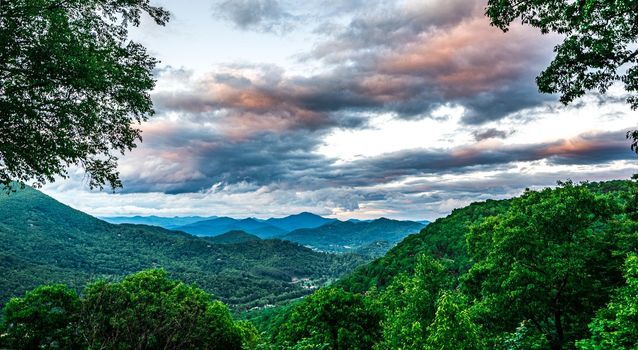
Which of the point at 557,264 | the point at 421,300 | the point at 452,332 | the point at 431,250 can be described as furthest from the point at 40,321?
the point at 431,250

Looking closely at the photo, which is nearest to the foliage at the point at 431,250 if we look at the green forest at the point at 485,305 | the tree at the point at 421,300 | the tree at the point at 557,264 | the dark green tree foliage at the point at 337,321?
the dark green tree foliage at the point at 337,321

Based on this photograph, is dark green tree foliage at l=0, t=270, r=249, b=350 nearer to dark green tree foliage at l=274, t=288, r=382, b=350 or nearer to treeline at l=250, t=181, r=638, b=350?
dark green tree foliage at l=274, t=288, r=382, b=350

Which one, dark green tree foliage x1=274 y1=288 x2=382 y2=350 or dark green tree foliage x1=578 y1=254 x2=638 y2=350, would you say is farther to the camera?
dark green tree foliage x1=274 y1=288 x2=382 y2=350

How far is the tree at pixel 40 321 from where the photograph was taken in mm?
27969

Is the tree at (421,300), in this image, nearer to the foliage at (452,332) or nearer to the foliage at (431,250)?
the foliage at (452,332)

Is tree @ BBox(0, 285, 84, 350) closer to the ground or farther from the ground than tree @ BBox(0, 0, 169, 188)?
closer to the ground

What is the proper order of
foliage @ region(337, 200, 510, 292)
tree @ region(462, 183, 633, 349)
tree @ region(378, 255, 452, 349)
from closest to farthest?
tree @ region(462, 183, 633, 349) → tree @ region(378, 255, 452, 349) → foliage @ region(337, 200, 510, 292)

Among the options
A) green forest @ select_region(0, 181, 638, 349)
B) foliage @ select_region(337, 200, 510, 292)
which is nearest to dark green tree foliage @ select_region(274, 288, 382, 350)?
green forest @ select_region(0, 181, 638, 349)

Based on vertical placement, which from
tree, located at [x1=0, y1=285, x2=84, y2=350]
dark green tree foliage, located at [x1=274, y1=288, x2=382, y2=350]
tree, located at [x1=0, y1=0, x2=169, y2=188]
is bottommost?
dark green tree foliage, located at [x1=274, y1=288, x2=382, y2=350]

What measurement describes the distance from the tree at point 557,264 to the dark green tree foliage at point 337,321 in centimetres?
1193

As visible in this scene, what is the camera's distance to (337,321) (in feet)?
106

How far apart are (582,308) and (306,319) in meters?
21.4

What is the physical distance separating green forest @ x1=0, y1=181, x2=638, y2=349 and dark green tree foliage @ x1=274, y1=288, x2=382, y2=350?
4.6 inches

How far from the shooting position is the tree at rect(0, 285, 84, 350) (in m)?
28.0
